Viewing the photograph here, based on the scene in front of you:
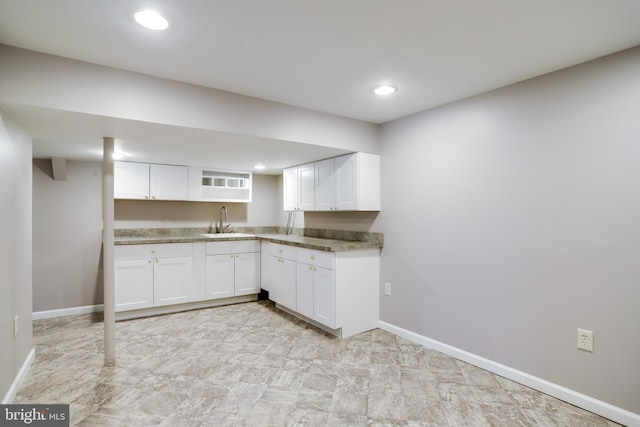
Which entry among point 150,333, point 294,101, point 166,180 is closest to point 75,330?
point 150,333

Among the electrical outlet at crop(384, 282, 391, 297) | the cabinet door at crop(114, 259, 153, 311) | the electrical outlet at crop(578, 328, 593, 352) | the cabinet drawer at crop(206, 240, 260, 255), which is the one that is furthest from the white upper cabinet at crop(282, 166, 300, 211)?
the electrical outlet at crop(578, 328, 593, 352)

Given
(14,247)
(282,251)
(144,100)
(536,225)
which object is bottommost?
(282,251)

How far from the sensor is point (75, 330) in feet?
11.4

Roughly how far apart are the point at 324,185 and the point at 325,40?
2.17m

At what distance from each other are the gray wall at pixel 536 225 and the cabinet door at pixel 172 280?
8.82ft

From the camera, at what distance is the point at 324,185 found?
3.92 m

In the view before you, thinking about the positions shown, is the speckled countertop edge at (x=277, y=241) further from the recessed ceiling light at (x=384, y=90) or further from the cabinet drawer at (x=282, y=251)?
the recessed ceiling light at (x=384, y=90)

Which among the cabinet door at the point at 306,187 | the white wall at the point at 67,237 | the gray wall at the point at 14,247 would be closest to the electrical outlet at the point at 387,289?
the cabinet door at the point at 306,187

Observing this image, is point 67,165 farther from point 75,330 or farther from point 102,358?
point 102,358

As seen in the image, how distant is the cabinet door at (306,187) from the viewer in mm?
4115

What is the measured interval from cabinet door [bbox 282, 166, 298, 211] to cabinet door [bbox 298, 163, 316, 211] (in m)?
0.11

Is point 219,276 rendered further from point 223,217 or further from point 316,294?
point 316,294

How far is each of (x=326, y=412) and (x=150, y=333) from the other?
7.37 ft

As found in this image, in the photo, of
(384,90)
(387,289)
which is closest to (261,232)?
(387,289)
